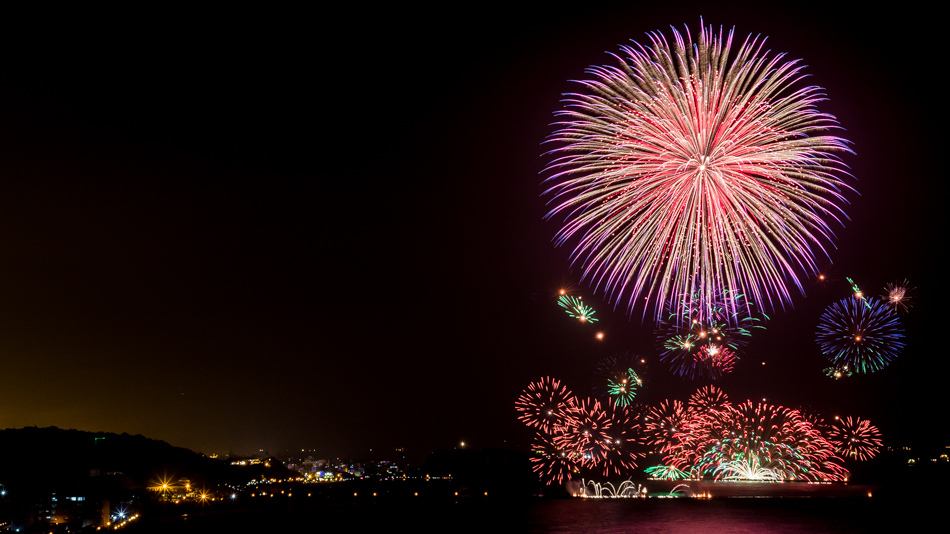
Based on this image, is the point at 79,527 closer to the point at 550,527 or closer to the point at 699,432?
the point at 550,527

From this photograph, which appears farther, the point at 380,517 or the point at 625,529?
the point at 380,517

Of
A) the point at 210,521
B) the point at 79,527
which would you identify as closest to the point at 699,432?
the point at 210,521

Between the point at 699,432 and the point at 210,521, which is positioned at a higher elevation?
the point at 699,432

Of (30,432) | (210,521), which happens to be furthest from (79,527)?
(30,432)

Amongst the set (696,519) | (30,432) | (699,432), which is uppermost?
(30,432)

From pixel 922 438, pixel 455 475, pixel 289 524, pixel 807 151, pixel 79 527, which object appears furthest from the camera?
pixel 455 475

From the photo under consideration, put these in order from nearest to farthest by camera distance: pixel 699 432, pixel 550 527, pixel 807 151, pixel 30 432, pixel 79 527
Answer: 1. pixel 807 151
2. pixel 79 527
3. pixel 550 527
4. pixel 699 432
5. pixel 30 432
